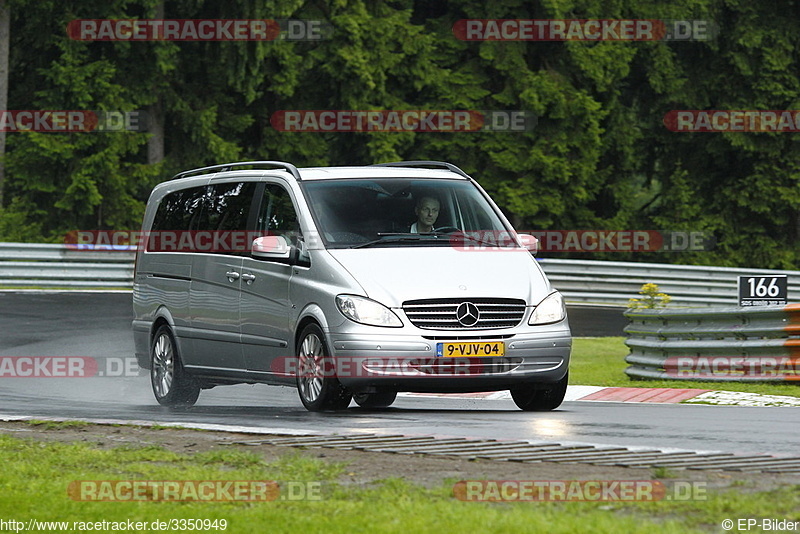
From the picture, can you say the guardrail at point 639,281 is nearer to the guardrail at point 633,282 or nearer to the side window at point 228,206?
the guardrail at point 633,282

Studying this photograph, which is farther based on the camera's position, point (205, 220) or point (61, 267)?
point (61, 267)

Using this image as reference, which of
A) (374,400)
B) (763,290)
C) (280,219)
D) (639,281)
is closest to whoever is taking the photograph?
(280,219)

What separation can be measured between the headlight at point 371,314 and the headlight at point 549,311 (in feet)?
3.76

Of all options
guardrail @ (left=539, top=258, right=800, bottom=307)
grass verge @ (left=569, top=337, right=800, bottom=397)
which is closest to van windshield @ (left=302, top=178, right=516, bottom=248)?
grass verge @ (left=569, top=337, right=800, bottom=397)

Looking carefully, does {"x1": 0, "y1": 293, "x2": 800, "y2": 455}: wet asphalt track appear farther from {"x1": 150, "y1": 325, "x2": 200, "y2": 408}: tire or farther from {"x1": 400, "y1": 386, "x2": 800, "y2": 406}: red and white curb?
{"x1": 400, "y1": 386, "x2": 800, "y2": 406}: red and white curb

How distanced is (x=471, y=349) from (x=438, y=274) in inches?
25.4

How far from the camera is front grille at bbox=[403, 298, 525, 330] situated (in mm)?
10992

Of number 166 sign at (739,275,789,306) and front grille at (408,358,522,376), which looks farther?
number 166 sign at (739,275,789,306)

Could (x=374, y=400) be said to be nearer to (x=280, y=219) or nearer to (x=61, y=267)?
(x=280, y=219)

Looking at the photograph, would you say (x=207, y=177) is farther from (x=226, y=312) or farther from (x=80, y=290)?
(x=80, y=290)

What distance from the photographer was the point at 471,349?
36.2 feet

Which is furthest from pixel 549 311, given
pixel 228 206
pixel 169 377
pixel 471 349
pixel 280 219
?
pixel 169 377

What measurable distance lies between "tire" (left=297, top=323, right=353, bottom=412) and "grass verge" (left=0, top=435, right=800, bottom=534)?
317 cm

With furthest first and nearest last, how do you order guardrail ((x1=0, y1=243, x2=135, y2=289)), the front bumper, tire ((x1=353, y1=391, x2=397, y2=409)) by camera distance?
guardrail ((x1=0, y1=243, x2=135, y2=289))
tire ((x1=353, y1=391, x2=397, y2=409))
the front bumper
